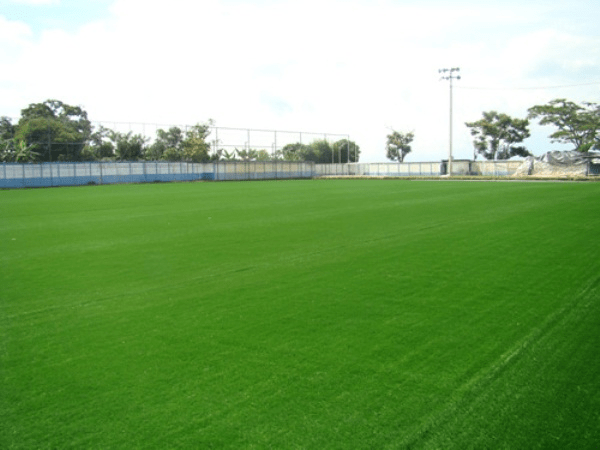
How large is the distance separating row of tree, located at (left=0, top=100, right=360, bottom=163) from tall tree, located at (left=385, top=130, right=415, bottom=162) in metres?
16.8

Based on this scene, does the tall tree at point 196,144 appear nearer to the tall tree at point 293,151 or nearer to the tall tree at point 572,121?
the tall tree at point 293,151

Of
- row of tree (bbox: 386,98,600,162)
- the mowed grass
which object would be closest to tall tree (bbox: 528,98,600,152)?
row of tree (bbox: 386,98,600,162)

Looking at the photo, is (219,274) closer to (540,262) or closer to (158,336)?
(158,336)

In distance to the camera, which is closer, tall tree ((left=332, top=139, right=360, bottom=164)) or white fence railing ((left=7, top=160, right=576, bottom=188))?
white fence railing ((left=7, top=160, right=576, bottom=188))

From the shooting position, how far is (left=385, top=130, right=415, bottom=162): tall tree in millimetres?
69188

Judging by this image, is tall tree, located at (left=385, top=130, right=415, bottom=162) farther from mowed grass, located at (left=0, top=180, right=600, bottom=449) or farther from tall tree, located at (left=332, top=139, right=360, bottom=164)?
mowed grass, located at (left=0, top=180, right=600, bottom=449)

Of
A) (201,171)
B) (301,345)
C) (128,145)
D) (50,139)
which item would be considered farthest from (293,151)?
(301,345)

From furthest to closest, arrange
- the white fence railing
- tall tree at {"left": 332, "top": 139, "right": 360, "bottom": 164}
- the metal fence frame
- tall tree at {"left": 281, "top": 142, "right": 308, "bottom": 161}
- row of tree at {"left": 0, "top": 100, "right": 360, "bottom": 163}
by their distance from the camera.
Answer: tall tree at {"left": 332, "top": 139, "right": 360, "bottom": 164} < tall tree at {"left": 281, "top": 142, "right": 308, "bottom": 161} < row of tree at {"left": 0, "top": 100, "right": 360, "bottom": 163} < the white fence railing < the metal fence frame

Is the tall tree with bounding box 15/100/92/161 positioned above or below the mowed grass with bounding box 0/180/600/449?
above

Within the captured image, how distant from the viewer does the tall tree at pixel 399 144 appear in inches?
2724

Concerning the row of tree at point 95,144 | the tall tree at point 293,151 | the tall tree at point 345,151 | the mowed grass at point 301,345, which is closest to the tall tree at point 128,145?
the row of tree at point 95,144

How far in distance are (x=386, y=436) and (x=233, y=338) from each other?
187cm

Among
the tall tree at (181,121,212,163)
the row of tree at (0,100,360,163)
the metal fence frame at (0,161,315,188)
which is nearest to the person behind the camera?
the metal fence frame at (0,161,315,188)

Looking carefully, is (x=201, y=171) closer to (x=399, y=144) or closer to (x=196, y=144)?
(x=196, y=144)
